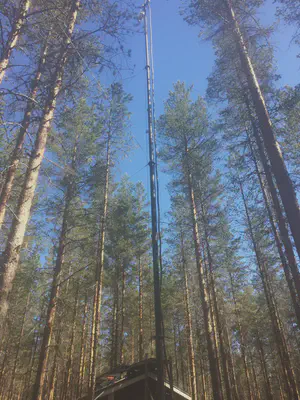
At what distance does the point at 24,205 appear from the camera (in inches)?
210

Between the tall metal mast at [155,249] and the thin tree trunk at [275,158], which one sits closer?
the tall metal mast at [155,249]

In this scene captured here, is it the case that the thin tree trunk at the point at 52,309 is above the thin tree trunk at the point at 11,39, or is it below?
below

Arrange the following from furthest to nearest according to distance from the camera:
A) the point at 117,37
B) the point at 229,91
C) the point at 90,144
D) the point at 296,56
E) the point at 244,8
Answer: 1. the point at 90,144
2. the point at 229,91
3. the point at 244,8
4. the point at 296,56
5. the point at 117,37

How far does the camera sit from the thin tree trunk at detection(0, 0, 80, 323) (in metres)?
4.57

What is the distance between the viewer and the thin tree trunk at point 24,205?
15.0 ft

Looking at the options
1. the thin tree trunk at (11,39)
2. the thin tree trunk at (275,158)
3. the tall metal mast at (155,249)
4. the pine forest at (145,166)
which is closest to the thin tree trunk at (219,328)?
the pine forest at (145,166)

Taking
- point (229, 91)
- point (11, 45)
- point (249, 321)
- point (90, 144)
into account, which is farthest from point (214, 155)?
point (249, 321)

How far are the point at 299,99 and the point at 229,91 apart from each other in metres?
3.37

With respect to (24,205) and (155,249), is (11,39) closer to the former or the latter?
(24,205)

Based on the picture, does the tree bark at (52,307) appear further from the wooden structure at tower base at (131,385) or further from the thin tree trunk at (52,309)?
the wooden structure at tower base at (131,385)

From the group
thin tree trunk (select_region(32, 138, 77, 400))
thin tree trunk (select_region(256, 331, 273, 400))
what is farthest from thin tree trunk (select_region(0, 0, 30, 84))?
thin tree trunk (select_region(256, 331, 273, 400))

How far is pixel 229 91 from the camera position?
1107 cm

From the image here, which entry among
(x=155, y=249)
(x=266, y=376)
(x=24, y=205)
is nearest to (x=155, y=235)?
(x=155, y=249)

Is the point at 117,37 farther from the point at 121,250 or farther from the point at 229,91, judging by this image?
the point at 121,250
